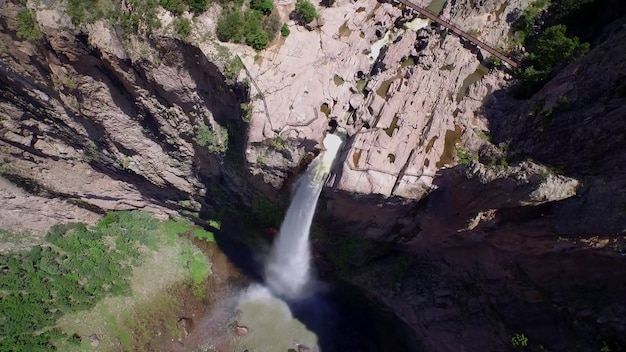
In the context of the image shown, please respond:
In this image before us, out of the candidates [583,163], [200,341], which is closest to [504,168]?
[583,163]

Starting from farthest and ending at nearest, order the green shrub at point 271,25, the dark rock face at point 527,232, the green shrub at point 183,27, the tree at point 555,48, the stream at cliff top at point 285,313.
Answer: the stream at cliff top at point 285,313 → the green shrub at point 271,25 → the green shrub at point 183,27 → the tree at point 555,48 → the dark rock face at point 527,232

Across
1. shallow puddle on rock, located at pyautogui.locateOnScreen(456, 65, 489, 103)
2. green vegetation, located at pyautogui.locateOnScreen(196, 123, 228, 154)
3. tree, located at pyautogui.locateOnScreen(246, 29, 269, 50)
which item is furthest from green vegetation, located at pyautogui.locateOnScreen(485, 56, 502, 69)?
green vegetation, located at pyautogui.locateOnScreen(196, 123, 228, 154)

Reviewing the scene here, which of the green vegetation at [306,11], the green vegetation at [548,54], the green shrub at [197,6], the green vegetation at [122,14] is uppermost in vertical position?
the green vegetation at [306,11]

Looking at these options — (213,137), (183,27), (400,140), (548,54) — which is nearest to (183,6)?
(183,27)

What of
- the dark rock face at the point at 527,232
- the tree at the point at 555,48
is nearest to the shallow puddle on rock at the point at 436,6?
the tree at the point at 555,48

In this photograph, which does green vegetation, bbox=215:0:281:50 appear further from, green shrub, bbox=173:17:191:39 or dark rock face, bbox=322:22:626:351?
dark rock face, bbox=322:22:626:351

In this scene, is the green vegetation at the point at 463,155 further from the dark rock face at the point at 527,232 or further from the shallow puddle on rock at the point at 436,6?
the shallow puddle on rock at the point at 436,6

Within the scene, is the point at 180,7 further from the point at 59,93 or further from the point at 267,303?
the point at 267,303

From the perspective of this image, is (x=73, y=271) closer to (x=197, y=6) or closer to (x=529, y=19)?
(x=197, y=6)
